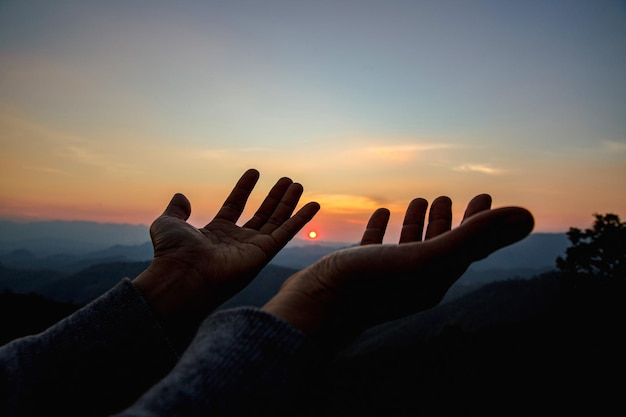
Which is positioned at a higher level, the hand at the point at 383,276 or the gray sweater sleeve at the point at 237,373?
the hand at the point at 383,276

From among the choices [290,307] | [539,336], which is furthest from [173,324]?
[539,336]

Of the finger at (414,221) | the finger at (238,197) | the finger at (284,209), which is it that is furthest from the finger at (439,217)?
the finger at (238,197)

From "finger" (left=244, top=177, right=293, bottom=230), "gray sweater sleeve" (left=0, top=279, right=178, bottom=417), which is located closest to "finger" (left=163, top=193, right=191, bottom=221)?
"finger" (left=244, top=177, right=293, bottom=230)

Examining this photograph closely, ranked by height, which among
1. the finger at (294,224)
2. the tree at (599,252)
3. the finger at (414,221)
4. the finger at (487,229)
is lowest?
the tree at (599,252)

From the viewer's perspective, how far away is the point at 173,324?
11.1ft

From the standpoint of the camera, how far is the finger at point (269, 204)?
17.1 ft

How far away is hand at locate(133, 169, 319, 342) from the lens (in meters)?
3.49

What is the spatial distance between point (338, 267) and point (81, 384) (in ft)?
7.07

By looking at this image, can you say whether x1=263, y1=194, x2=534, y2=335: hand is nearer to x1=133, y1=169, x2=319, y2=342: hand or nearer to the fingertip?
the fingertip

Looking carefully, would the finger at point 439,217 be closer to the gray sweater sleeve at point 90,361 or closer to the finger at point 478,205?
the finger at point 478,205

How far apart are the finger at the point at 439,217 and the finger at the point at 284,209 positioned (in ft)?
7.64

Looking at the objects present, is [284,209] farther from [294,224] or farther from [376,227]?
[376,227]

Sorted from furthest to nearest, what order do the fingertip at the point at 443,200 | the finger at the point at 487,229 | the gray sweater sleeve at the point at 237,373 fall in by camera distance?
the fingertip at the point at 443,200 → the finger at the point at 487,229 → the gray sweater sleeve at the point at 237,373

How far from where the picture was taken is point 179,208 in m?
5.12
